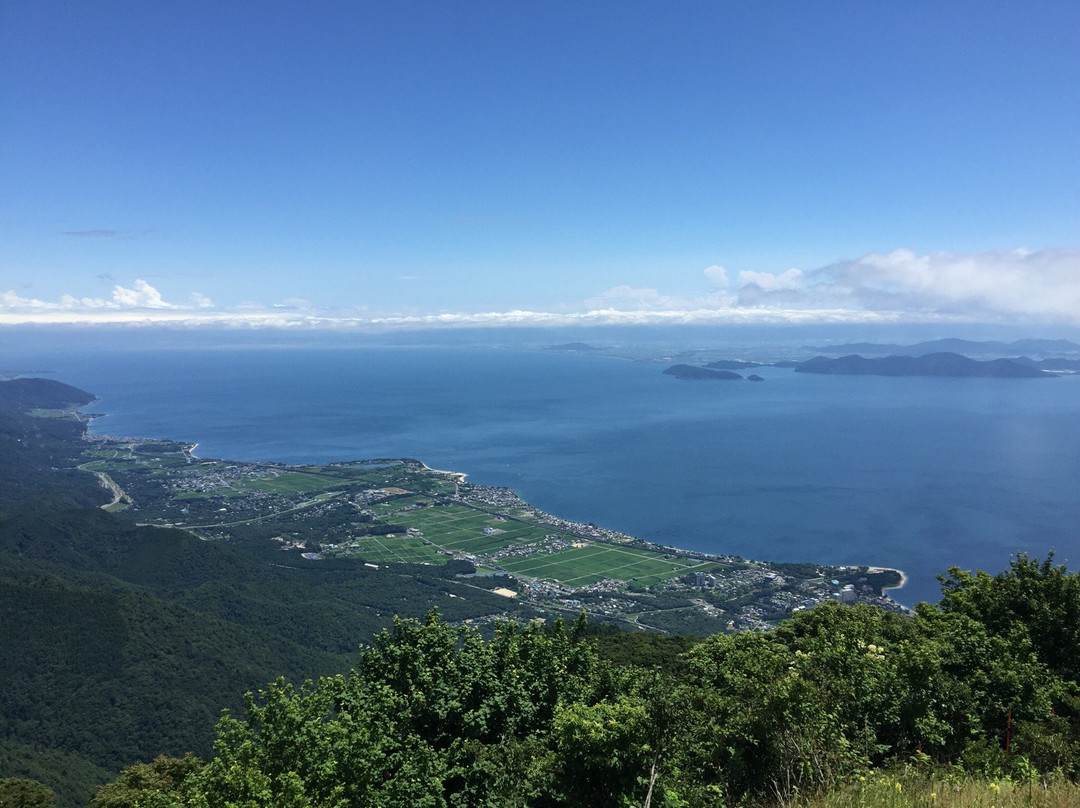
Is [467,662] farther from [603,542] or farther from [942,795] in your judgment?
[603,542]

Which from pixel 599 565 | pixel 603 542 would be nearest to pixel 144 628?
pixel 599 565

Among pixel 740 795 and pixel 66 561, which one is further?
pixel 66 561

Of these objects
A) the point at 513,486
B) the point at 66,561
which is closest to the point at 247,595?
the point at 66,561

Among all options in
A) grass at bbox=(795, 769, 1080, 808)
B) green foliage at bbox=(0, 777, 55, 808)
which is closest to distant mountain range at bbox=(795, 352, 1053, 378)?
grass at bbox=(795, 769, 1080, 808)

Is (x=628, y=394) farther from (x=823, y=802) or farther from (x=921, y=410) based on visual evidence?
(x=823, y=802)

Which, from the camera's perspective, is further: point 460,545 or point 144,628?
point 460,545

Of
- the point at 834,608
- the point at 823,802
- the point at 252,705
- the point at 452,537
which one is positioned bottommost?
the point at 452,537

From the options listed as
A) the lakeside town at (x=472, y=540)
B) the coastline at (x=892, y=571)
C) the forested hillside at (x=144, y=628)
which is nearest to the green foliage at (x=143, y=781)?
the forested hillside at (x=144, y=628)
